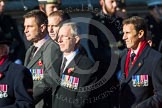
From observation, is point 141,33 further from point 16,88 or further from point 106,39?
point 106,39

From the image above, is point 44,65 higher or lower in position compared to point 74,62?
lower

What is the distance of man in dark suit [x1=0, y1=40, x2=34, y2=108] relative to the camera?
20.1 ft

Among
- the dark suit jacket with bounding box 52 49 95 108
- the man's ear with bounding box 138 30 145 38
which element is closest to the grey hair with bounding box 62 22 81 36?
the dark suit jacket with bounding box 52 49 95 108

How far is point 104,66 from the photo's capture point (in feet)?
27.7

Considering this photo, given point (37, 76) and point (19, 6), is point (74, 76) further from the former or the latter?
point (19, 6)

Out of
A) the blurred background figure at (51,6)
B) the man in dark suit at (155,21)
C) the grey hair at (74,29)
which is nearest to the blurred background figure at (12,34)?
the blurred background figure at (51,6)

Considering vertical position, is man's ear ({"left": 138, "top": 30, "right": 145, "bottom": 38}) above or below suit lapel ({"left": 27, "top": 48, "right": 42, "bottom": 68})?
above

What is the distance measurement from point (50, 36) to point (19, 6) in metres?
3.06

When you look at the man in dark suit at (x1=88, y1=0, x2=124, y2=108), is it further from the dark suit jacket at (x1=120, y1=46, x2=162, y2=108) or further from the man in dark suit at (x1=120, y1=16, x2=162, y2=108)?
the dark suit jacket at (x1=120, y1=46, x2=162, y2=108)

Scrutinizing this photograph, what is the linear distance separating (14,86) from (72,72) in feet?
2.59

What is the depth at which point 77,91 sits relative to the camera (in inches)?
261

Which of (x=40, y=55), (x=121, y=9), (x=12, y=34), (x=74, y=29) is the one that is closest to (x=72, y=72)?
(x=74, y=29)

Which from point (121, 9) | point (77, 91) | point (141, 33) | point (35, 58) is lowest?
point (77, 91)

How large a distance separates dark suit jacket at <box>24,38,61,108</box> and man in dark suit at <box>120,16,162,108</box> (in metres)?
0.81
